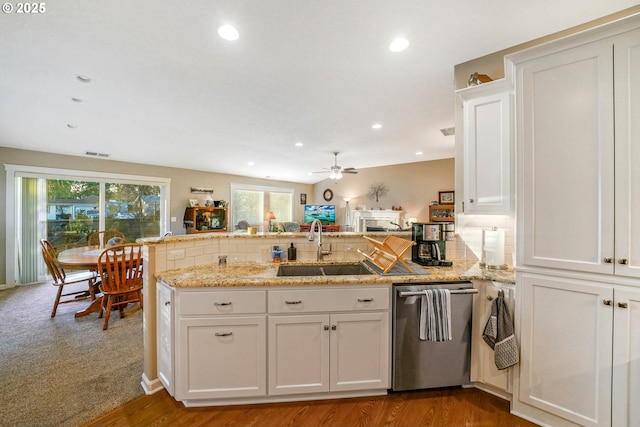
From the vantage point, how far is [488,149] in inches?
79.2

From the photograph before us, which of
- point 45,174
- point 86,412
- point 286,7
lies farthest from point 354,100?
point 45,174

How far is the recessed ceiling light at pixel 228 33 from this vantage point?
1.89 meters

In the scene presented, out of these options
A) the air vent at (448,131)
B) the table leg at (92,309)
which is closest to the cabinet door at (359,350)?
the table leg at (92,309)

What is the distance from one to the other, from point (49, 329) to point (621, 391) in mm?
4923

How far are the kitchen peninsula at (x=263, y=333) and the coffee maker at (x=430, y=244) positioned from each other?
36cm

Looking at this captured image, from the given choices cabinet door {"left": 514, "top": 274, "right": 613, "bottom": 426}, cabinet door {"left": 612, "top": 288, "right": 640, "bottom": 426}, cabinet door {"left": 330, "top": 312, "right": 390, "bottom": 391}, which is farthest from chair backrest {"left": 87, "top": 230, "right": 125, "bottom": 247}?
cabinet door {"left": 612, "top": 288, "right": 640, "bottom": 426}

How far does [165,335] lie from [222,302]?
57cm

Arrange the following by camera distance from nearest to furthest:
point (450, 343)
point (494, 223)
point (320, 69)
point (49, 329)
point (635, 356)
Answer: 1. point (635, 356)
2. point (450, 343)
3. point (494, 223)
4. point (320, 69)
5. point (49, 329)

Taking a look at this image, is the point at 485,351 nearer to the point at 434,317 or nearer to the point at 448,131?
the point at 434,317

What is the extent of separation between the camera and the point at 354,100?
3188mm

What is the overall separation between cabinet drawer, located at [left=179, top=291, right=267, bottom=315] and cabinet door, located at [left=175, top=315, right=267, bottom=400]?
5 centimetres

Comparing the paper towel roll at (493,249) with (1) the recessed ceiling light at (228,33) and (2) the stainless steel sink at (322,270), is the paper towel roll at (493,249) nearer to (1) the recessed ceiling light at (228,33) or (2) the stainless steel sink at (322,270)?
(2) the stainless steel sink at (322,270)

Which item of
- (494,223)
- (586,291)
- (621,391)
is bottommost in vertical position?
(621,391)

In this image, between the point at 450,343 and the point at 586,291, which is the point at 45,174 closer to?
the point at 450,343
